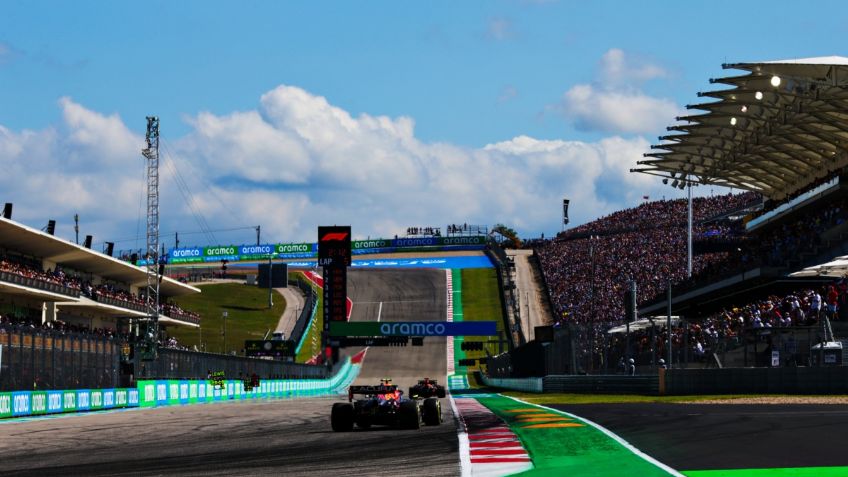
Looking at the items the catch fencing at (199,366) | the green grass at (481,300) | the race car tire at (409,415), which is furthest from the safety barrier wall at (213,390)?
the race car tire at (409,415)

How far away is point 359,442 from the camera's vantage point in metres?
18.6

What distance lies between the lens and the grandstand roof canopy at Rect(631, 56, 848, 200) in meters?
43.4

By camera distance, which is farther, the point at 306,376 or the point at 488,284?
the point at 488,284

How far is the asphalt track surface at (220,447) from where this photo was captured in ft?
47.1

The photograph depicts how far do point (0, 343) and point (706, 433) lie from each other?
2014 cm

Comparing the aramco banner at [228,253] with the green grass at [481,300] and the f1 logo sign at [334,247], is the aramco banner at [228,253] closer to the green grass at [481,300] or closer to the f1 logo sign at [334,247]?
the green grass at [481,300]

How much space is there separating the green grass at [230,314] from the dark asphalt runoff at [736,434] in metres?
76.5

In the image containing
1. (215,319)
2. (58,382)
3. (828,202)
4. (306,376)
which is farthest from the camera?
(215,319)

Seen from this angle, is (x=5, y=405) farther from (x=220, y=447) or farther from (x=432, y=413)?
(x=220, y=447)

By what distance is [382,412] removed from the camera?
22.3 metres

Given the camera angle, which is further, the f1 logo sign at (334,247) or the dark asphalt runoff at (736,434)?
the f1 logo sign at (334,247)

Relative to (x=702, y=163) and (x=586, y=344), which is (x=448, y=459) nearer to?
(x=586, y=344)

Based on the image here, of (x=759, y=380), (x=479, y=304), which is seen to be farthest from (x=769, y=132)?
(x=479, y=304)

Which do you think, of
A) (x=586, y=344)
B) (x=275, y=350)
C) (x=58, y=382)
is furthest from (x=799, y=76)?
(x=275, y=350)
